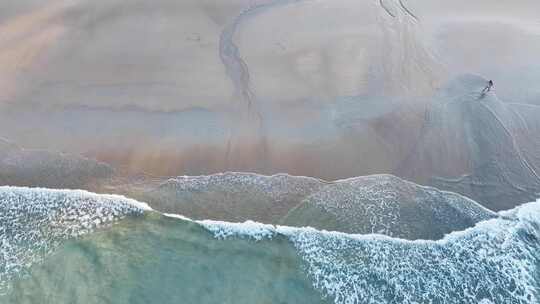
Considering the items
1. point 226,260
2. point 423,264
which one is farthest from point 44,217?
point 423,264

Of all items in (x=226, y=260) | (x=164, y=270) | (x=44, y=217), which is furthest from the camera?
(x=44, y=217)

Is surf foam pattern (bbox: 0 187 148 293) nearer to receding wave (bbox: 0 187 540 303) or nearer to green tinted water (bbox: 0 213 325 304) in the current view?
receding wave (bbox: 0 187 540 303)

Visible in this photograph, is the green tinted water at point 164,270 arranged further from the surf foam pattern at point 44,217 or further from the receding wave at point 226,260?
the surf foam pattern at point 44,217

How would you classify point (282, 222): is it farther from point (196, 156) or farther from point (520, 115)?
point (520, 115)

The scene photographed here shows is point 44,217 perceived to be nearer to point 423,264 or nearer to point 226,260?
point 226,260

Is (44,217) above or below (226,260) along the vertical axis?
above

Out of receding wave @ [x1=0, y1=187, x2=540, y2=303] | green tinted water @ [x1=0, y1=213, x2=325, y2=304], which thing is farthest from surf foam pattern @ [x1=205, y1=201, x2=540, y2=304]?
green tinted water @ [x1=0, y1=213, x2=325, y2=304]
